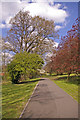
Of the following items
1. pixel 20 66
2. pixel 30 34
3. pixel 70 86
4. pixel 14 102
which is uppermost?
pixel 30 34

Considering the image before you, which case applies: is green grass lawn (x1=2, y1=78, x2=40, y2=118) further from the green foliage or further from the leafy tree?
the leafy tree

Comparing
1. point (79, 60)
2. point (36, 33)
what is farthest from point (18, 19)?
point (79, 60)

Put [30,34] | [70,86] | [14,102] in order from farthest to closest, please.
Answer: [30,34] < [70,86] < [14,102]

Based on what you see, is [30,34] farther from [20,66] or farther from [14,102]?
[14,102]

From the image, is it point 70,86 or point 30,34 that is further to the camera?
point 30,34

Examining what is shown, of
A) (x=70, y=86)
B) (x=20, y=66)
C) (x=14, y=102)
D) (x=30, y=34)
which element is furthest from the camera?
(x=30, y=34)

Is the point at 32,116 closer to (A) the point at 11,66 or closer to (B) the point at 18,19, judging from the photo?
(A) the point at 11,66

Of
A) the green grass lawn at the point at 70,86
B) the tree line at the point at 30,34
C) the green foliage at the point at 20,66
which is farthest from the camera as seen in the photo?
the tree line at the point at 30,34

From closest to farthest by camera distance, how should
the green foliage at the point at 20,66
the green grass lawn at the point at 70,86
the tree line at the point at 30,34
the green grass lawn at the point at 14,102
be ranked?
the green grass lawn at the point at 14,102, the green grass lawn at the point at 70,86, the green foliage at the point at 20,66, the tree line at the point at 30,34


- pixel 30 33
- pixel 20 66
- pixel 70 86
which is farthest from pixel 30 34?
pixel 70 86

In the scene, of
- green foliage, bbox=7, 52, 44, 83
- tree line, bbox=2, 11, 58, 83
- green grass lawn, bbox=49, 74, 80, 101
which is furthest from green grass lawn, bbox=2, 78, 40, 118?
tree line, bbox=2, 11, 58, 83

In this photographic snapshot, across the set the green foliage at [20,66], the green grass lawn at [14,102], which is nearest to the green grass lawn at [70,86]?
the green grass lawn at [14,102]

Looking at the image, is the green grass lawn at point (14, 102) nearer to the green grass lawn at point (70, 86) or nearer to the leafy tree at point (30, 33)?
the green grass lawn at point (70, 86)

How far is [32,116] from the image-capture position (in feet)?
12.3
